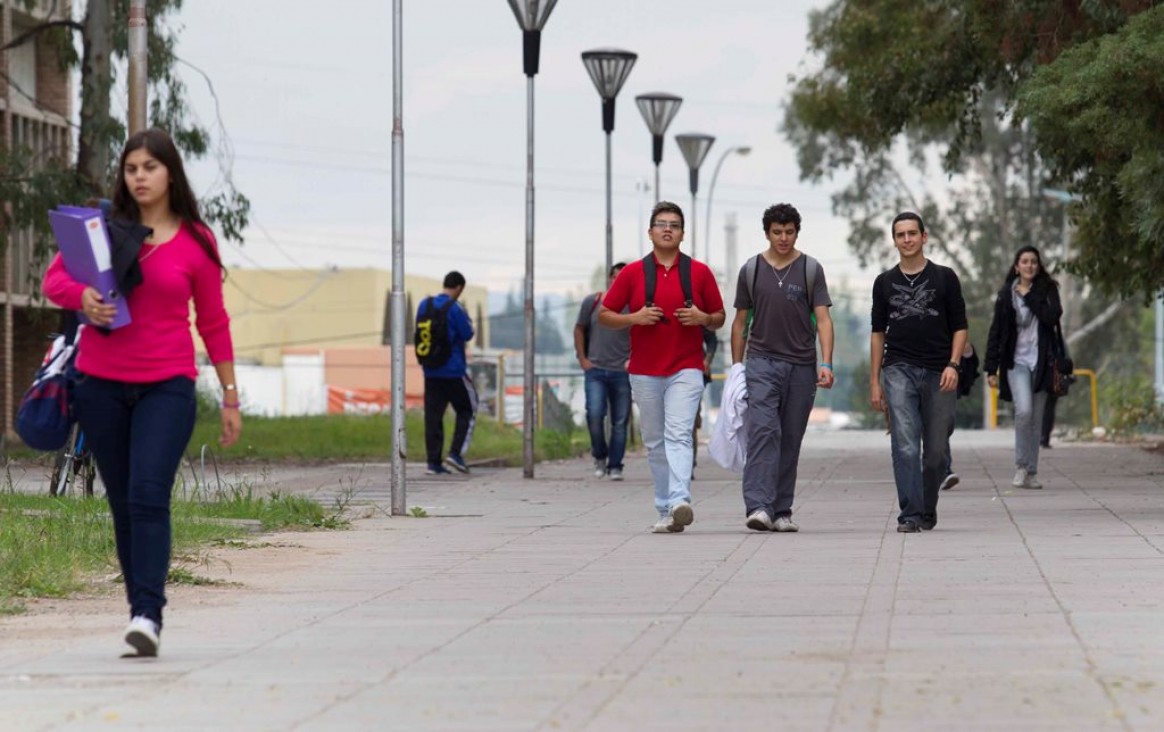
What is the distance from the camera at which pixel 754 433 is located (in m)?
13.3

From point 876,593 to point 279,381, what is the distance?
91.2m

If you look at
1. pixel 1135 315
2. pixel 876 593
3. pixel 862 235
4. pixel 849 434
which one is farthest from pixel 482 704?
pixel 1135 315

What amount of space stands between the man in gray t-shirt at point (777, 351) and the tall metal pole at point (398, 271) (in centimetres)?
307

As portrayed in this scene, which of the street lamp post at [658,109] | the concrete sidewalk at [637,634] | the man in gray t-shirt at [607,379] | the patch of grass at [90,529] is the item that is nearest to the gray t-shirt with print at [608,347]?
the man in gray t-shirt at [607,379]

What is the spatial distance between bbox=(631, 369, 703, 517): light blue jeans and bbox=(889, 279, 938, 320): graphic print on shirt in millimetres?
1237

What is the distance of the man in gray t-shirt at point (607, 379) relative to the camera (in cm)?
2083

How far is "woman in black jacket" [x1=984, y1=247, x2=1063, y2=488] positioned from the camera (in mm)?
18141

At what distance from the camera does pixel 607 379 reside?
21.0m

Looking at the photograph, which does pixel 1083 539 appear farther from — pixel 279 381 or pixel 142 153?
pixel 279 381

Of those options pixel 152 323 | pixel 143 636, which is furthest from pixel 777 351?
pixel 143 636

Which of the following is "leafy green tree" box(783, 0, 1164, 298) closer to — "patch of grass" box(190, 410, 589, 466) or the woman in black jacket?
the woman in black jacket

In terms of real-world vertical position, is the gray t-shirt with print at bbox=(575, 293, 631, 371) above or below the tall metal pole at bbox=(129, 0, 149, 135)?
below

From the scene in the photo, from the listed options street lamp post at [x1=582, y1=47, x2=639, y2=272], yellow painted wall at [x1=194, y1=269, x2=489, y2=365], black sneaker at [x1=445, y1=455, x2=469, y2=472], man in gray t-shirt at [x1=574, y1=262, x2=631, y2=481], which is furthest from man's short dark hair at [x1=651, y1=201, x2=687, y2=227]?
yellow painted wall at [x1=194, y1=269, x2=489, y2=365]

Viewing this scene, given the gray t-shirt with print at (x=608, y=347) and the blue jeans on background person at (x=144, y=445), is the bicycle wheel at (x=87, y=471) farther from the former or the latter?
the blue jeans on background person at (x=144, y=445)
